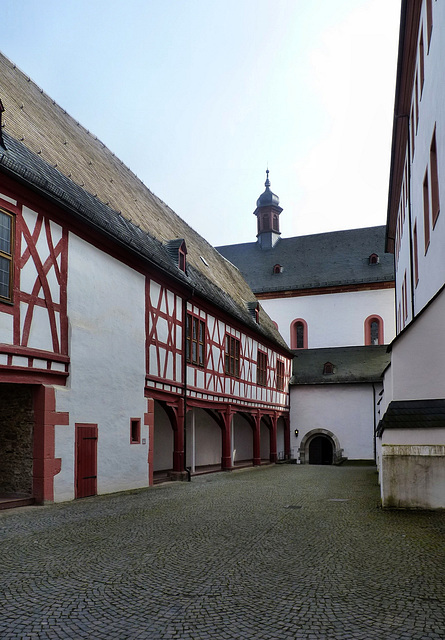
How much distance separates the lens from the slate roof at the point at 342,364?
3572 cm

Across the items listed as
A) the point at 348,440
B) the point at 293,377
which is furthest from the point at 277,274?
the point at 348,440

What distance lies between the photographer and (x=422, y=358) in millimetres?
11484

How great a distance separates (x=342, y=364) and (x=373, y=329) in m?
5.54

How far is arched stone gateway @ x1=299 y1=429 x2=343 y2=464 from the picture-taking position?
35688mm

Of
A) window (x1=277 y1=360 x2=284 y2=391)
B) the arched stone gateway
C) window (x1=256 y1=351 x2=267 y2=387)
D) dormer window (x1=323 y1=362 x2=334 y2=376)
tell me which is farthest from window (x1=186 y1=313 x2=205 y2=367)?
dormer window (x1=323 y1=362 x2=334 y2=376)

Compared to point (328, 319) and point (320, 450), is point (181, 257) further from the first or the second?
point (328, 319)

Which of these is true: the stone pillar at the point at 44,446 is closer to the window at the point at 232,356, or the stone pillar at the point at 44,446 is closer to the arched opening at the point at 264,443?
the window at the point at 232,356

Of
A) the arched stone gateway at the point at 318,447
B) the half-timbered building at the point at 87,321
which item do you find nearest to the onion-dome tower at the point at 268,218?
the arched stone gateway at the point at 318,447

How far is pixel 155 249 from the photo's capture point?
1839cm

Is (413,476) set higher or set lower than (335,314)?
lower

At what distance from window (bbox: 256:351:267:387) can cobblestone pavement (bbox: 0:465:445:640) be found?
59.0 ft

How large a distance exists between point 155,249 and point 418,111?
8113mm

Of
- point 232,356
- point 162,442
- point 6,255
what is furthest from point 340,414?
point 6,255

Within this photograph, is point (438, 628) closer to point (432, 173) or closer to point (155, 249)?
point (432, 173)
